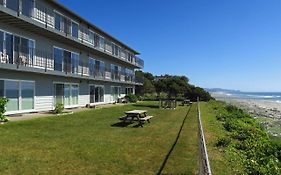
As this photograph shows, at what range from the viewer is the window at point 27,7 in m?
20.8

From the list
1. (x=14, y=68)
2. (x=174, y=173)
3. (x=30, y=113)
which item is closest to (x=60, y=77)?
(x=30, y=113)

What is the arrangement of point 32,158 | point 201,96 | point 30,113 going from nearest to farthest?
point 32,158 < point 30,113 < point 201,96

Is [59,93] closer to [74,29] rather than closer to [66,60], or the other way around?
[66,60]

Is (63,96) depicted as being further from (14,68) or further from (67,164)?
(67,164)

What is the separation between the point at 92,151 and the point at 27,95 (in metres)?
13.4

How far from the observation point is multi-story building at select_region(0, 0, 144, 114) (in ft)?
63.7

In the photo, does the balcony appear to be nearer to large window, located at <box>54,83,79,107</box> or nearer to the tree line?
large window, located at <box>54,83,79,107</box>

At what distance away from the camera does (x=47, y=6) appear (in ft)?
78.7

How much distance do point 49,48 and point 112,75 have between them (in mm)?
18215

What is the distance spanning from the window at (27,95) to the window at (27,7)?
5024 millimetres

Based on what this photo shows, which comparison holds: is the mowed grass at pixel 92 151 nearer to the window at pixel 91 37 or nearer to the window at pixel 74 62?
the window at pixel 74 62

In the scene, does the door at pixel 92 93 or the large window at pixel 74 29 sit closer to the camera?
the large window at pixel 74 29

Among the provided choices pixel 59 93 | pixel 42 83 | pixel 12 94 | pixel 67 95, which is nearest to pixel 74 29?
pixel 67 95

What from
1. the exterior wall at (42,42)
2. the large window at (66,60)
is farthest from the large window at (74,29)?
the large window at (66,60)
